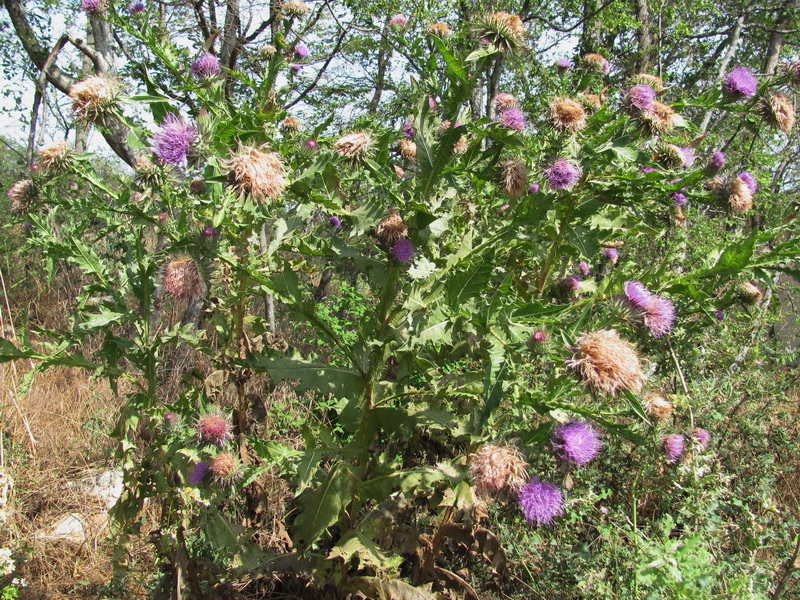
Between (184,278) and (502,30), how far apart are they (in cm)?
159

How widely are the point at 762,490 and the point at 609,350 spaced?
207cm

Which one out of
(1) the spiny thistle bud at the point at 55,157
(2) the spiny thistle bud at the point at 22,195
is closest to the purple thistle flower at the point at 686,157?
(1) the spiny thistle bud at the point at 55,157

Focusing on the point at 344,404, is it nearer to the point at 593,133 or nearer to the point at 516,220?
the point at 516,220

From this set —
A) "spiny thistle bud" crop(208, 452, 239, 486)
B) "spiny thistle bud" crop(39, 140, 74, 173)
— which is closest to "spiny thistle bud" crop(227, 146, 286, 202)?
"spiny thistle bud" crop(39, 140, 74, 173)

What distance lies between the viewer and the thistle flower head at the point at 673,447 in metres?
2.43

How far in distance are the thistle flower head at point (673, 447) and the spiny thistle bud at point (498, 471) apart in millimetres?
1014

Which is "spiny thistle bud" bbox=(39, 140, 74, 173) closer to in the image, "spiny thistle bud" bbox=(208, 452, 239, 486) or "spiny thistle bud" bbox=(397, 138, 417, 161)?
"spiny thistle bud" bbox=(208, 452, 239, 486)

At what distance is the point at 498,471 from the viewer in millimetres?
1729

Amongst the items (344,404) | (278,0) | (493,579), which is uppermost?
(278,0)

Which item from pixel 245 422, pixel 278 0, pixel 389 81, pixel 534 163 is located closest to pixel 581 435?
pixel 534 163

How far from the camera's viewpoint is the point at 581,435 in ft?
5.97

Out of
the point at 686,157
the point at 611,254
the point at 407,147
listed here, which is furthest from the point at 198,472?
the point at 686,157

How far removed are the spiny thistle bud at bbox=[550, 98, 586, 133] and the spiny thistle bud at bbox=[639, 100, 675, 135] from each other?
25 cm

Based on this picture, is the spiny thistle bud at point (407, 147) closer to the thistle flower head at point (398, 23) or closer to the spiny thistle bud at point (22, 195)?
the thistle flower head at point (398, 23)
